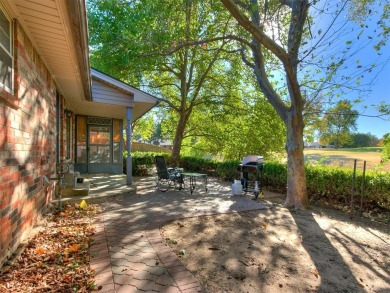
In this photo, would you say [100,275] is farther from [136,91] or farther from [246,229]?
[136,91]

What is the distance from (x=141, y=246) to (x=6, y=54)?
2651mm

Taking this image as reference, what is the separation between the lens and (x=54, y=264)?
2838 millimetres

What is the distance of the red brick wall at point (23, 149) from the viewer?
2703mm

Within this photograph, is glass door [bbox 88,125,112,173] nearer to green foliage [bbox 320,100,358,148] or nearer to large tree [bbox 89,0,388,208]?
large tree [bbox 89,0,388,208]

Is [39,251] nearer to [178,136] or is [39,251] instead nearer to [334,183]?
[334,183]

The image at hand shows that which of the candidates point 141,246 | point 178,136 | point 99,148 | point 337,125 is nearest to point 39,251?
point 141,246

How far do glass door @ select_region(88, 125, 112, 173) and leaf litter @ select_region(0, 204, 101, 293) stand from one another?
23.2ft

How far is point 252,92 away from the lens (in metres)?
14.9

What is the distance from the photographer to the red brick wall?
2.70 m

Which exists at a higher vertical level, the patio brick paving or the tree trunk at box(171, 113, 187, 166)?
the tree trunk at box(171, 113, 187, 166)

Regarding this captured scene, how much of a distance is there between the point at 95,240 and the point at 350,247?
12.5 feet

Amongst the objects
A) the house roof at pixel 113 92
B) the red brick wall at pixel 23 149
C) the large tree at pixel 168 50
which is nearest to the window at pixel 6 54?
the red brick wall at pixel 23 149

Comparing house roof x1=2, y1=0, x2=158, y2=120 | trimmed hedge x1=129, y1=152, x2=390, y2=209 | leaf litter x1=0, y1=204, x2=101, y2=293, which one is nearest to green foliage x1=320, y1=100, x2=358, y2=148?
trimmed hedge x1=129, y1=152, x2=390, y2=209

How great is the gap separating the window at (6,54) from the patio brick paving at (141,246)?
2074mm
